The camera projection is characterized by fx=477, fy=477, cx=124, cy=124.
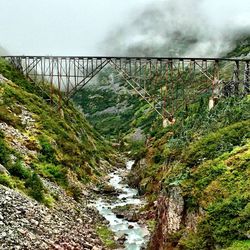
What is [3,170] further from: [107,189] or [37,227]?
[107,189]

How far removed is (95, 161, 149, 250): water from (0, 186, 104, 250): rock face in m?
2.68

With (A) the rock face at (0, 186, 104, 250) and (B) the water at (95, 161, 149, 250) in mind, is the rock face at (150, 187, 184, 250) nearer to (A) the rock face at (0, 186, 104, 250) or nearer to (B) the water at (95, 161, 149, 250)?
(A) the rock face at (0, 186, 104, 250)

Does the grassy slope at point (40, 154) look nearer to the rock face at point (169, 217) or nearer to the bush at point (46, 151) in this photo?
the bush at point (46, 151)

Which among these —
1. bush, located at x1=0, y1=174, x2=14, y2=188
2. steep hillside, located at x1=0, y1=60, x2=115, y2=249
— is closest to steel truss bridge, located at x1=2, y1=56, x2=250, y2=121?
steep hillside, located at x1=0, y1=60, x2=115, y2=249

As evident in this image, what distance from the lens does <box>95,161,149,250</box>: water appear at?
34281mm

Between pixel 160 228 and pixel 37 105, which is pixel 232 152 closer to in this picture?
pixel 160 228

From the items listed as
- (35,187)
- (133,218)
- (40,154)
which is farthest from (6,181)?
(40,154)

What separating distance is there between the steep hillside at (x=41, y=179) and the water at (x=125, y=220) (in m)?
1.72

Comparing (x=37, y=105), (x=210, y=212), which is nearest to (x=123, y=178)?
(x=37, y=105)

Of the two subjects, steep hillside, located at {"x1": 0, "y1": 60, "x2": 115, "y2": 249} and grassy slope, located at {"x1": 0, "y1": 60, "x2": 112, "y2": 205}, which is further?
grassy slope, located at {"x1": 0, "y1": 60, "x2": 112, "y2": 205}

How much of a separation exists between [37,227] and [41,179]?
1167 centimetres

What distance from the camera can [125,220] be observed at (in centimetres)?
4028

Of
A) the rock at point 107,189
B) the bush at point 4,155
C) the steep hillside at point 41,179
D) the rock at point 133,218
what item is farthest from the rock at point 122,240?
the rock at point 107,189

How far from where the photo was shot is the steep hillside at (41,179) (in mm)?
26297
